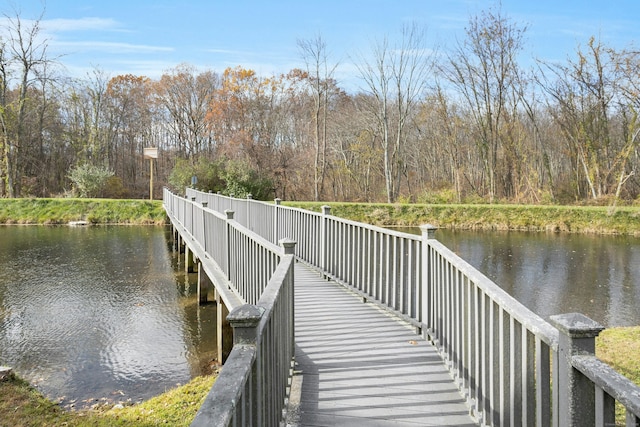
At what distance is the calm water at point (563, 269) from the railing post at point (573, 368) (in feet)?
24.4

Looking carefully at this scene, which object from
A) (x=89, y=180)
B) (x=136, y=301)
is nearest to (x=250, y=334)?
(x=136, y=301)

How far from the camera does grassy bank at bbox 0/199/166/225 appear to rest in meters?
26.3

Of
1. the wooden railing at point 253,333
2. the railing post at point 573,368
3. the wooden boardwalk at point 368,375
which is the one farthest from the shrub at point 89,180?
the railing post at point 573,368

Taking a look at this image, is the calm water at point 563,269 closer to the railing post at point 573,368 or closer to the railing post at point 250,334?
the railing post at point 573,368

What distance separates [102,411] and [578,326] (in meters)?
5.18

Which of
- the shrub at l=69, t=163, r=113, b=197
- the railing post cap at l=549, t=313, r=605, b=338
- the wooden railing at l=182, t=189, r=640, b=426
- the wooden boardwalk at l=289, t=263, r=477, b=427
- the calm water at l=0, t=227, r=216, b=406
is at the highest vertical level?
the shrub at l=69, t=163, r=113, b=197

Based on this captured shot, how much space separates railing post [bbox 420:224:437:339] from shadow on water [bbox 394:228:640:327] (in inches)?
199

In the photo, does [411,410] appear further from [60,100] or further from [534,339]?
[60,100]

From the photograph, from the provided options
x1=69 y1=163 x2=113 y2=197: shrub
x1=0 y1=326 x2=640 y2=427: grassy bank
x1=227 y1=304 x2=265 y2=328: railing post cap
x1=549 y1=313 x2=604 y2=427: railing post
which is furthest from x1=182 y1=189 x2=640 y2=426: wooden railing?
x1=69 y1=163 x2=113 y2=197: shrub

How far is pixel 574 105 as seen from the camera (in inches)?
1088

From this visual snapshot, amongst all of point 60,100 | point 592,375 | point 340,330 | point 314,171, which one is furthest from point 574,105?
point 60,100

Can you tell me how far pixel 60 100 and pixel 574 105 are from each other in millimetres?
36922

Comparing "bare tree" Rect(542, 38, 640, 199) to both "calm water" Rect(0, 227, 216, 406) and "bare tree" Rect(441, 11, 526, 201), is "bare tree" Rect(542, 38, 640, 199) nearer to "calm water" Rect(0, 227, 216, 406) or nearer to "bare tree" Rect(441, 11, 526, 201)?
"bare tree" Rect(441, 11, 526, 201)

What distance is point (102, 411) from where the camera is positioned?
17.4 feet
